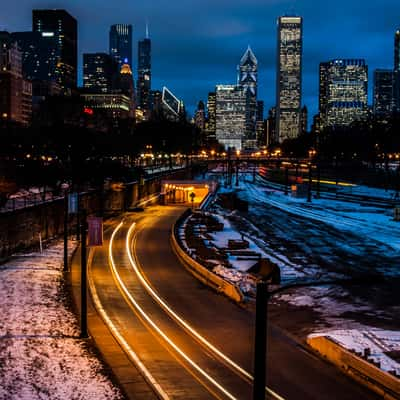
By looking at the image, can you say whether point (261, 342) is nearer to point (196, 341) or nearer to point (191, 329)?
point (196, 341)

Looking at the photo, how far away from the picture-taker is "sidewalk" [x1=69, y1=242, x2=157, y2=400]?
1773 cm

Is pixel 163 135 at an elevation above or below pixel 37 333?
above

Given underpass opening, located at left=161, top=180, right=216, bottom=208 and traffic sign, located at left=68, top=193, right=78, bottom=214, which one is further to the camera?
underpass opening, located at left=161, top=180, right=216, bottom=208

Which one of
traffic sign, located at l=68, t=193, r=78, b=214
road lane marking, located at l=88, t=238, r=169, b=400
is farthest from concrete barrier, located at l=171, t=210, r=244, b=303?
traffic sign, located at l=68, t=193, r=78, b=214

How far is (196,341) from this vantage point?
2331 centimetres

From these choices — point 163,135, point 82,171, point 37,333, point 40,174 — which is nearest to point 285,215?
point 82,171

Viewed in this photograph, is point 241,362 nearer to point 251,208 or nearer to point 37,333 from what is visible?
point 37,333

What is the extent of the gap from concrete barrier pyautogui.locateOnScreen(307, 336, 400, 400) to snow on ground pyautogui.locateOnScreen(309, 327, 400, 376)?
0.45 m

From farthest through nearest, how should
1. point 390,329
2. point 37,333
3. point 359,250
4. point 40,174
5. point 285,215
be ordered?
point 285,215, point 40,174, point 359,250, point 390,329, point 37,333

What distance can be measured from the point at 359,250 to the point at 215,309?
996 inches

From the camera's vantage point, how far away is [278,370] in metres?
19.7

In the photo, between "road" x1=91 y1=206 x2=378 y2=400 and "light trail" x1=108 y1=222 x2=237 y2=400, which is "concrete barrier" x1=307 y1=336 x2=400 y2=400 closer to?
"road" x1=91 y1=206 x2=378 y2=400

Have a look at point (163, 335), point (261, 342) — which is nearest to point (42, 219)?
point (163, 335)

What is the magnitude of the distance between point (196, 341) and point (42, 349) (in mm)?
5564
